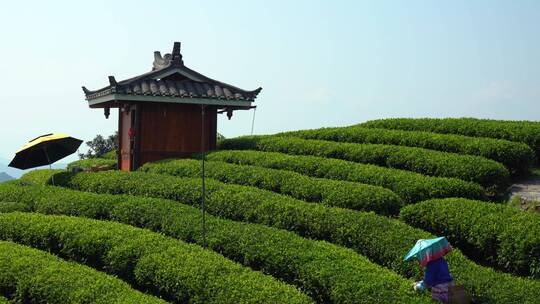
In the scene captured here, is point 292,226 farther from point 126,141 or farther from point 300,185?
point 126,141

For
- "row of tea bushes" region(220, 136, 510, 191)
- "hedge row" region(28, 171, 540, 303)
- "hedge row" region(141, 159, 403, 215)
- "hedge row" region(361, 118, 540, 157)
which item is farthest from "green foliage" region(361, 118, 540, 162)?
"hedge row" region(28, 171, 540, 303)

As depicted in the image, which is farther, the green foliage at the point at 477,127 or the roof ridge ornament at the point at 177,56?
the roof ridge ornament at the point at 177,56

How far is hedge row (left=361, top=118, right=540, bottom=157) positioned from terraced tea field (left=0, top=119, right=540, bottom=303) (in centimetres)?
6

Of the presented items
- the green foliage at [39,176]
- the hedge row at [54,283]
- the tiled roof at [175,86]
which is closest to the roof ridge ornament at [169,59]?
the tiled roof at [175,86]

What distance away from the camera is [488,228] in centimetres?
1165

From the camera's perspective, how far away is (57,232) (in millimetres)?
13219

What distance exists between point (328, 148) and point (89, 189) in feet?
24.3

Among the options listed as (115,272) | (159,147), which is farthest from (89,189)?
(115,272)

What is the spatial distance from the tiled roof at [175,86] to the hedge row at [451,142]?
13.3 feet

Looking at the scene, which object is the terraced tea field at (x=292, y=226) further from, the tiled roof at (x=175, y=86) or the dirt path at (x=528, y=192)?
the tiled roof at (x=175, y=86)

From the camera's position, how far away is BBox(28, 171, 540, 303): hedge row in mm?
9938

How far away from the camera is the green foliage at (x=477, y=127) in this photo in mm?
17781

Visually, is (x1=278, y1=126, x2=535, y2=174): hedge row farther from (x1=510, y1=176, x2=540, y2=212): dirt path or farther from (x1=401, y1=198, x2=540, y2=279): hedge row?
(x1=401, y1=198, x2=540, y2=279): hedge row

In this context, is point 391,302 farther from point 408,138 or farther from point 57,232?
point 408,138
